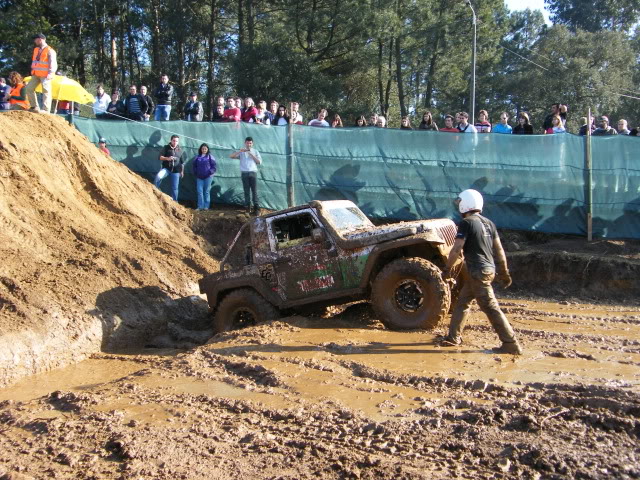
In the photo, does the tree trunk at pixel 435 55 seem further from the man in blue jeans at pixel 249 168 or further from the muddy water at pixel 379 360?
the muddy water at pixel 379 360

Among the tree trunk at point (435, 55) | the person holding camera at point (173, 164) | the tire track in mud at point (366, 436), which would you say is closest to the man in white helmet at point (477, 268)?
the tire track in mud at point (366, 436)

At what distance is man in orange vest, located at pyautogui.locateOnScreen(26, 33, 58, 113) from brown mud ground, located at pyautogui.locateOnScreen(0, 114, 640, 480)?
71cm

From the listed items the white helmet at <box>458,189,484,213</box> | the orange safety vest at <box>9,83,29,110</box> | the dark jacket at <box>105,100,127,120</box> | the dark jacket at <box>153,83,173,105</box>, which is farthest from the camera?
the dark jacket at <box>153,83,173,105</box>

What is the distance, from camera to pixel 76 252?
1091 centimetres

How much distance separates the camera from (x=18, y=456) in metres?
5.71

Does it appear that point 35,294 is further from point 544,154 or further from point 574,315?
point 544,154

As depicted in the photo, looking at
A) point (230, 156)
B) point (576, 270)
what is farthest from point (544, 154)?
point (230, 156)

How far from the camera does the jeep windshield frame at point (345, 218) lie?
9.65 m

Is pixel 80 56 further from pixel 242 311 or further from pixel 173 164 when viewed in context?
pixel 242 311

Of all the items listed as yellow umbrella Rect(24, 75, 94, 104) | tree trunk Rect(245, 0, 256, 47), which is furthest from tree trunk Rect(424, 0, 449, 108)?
yellow umbrella Rect(24, 75, 94, 104)

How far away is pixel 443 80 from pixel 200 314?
25098 millimetres

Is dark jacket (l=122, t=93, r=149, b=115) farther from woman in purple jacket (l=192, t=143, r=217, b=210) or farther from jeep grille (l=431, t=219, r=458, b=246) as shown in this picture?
jeep grille (l=431, t=219, r=458, b=246)

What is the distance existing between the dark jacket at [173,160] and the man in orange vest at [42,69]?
8.31 ft

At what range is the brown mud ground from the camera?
532 cm
